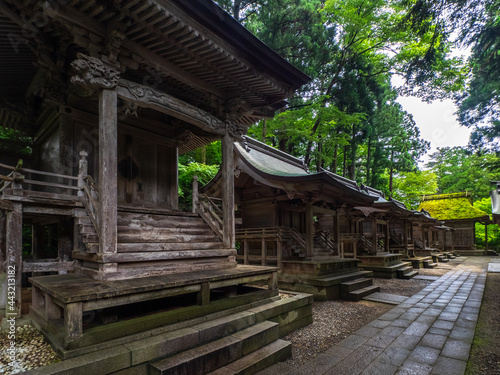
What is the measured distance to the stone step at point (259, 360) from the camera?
135 inches

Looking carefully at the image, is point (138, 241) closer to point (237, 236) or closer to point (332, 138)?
point (237, 236)

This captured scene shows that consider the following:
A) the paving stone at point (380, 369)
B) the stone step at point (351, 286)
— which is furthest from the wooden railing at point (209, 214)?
the stone step at point (351, 286)

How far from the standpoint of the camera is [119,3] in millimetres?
3707

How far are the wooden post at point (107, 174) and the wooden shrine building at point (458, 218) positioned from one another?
30856mm

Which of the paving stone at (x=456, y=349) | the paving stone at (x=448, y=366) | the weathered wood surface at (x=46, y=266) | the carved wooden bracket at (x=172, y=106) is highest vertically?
the carved wooden bracket at (x=172, y=106)

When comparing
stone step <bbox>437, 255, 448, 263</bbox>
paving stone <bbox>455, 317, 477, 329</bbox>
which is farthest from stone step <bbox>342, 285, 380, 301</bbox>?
stone step <bbox>437, 255, 448, 263</bbox>

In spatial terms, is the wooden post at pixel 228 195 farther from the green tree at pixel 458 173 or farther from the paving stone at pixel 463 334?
the green tree at pixel 458 173

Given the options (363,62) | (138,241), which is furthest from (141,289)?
(363,62)

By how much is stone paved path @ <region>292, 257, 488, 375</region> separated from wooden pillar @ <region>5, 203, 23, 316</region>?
15.5 ft

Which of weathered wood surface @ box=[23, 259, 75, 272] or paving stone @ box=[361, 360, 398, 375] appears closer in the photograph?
paving stone @ box=[361, 360, 398, 375]

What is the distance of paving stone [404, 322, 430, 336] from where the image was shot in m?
5.25

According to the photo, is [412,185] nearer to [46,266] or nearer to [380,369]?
[380,369]

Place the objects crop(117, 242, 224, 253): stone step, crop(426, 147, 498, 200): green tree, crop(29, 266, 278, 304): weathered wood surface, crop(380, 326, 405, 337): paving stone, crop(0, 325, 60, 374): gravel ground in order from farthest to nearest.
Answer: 1. crop(426, 147, 498, 200): green tree
2. crop(380, 326, 405, 337): paving stone
3. crop(117, 242, 224, 253): stone step
4. crop(29, 266, 278, 304): weathered wood surface
5. crop(0, 325, 60, 374): gravel ground

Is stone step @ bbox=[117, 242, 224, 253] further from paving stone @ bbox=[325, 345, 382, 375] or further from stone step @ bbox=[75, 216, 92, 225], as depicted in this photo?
paving stone @ bbox=[325, 345, 382, 375]
